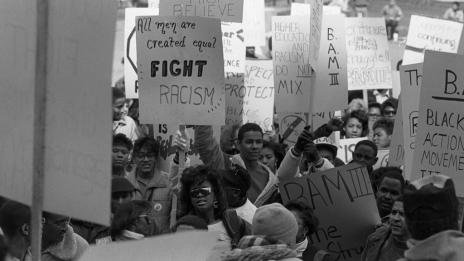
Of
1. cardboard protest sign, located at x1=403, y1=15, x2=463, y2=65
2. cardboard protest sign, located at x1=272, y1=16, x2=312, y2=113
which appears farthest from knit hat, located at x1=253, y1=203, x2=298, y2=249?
cardboard protest sign, located at x1=403, y1=15, x2=463, y2=65

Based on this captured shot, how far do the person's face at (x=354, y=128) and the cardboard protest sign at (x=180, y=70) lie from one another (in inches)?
152

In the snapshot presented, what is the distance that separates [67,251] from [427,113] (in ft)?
8.56

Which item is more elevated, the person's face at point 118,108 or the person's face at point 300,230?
the person's face at point 118,108

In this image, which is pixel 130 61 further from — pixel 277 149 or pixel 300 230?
pixel 300 230

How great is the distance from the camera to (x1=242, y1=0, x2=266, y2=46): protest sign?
47.4 ft

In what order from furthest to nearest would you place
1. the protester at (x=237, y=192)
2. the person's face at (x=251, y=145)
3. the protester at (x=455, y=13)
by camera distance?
the protester at (x=455, y=13), the person's face at (x=251, y=145), the protester at (x=237, y=192)

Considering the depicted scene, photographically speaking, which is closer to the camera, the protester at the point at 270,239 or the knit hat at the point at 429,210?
the knit hat at the point at 429,210

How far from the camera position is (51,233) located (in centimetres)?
598

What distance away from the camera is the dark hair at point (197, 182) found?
734cm

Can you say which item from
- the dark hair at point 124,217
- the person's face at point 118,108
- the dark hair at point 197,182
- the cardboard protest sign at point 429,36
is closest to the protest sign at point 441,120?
the dark hair at point 197,182

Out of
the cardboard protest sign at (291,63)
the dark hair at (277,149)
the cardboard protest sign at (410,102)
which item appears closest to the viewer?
the cardboard protest sign at (410,102)

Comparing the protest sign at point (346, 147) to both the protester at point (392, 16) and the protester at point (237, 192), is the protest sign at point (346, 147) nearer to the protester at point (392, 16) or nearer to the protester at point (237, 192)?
the protester at point (237, 192)

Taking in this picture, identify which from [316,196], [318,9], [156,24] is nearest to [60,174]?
[316,196]

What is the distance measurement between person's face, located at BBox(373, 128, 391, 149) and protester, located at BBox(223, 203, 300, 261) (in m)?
6.29
